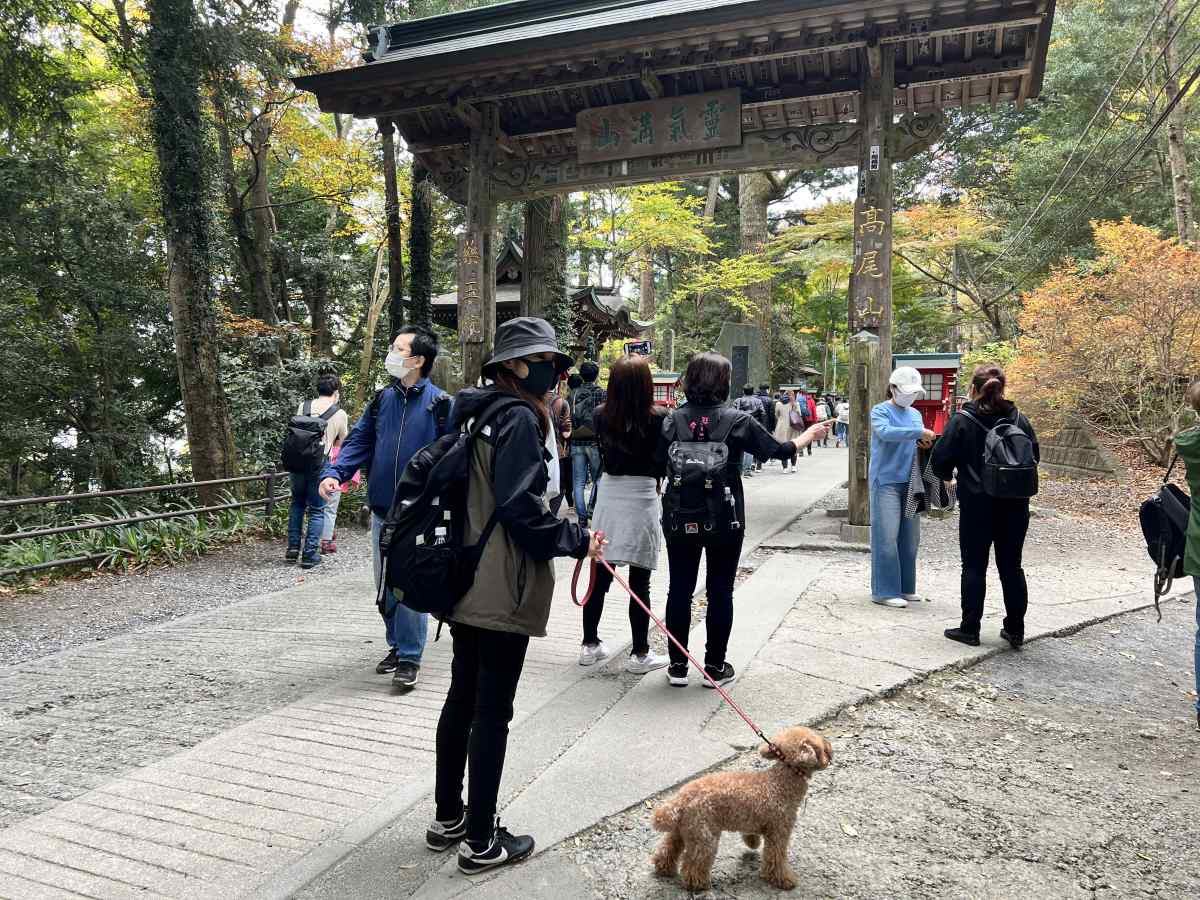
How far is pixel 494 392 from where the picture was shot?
2576mm

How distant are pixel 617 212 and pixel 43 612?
19.0 metres

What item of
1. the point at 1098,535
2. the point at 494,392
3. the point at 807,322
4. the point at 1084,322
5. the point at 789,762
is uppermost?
the point at 807,322

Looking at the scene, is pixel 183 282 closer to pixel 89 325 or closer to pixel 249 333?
pixel 249 333

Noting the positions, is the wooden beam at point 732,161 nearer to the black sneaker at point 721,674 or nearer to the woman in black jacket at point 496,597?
the black sneaker at point 721,674

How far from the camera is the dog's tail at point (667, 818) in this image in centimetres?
239

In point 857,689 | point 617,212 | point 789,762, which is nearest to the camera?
point 789,762

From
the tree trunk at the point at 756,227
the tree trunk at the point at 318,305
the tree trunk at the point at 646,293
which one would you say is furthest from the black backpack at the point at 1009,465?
the tree trunk at the point at 646,293

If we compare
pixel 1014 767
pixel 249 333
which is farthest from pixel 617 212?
pixel 1014 767

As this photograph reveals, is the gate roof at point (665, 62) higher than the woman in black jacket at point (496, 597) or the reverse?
higher

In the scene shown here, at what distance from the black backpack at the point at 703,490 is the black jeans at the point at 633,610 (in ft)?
1.83

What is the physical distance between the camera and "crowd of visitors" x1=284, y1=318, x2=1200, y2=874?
248cm

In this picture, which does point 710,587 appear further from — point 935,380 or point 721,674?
point 935,380

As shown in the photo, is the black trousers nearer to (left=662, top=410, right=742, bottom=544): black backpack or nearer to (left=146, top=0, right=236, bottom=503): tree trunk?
(left=662, top=410, right=742, bottom=544): black backpack

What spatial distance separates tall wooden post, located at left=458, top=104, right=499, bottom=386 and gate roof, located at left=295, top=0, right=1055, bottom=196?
356mm
